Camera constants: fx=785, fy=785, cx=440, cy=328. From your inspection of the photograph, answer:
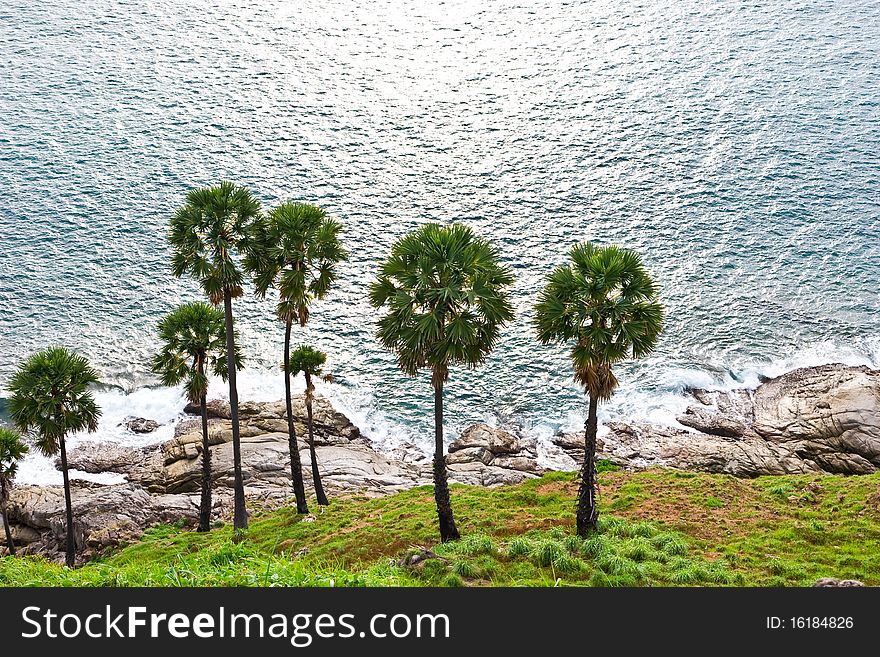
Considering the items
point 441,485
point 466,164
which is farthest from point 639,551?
point 466,164

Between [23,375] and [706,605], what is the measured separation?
106 feet

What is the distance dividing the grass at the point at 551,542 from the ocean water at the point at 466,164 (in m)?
13.2

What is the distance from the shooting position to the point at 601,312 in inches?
1196

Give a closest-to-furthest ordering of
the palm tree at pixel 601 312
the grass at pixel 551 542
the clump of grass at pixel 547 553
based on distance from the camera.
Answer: the grass at pixel 551 542, the clump of grass at pixel 547 553, the palm tree at pixel 601 312

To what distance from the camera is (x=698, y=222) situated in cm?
7306

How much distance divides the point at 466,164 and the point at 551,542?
57983 mm

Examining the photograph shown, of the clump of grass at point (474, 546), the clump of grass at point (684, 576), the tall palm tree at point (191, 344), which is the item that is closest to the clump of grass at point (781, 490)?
the clump of grass at point (684, 576)

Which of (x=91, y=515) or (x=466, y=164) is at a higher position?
(x=466, y=164)

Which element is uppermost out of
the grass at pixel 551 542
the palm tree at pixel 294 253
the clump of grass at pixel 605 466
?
the palm tree at pixel 294 253

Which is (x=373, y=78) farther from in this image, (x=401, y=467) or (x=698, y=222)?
(x=401, y=467)

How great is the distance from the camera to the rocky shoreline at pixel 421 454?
44375 mm

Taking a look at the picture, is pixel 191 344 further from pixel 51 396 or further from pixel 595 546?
pixel 595 546

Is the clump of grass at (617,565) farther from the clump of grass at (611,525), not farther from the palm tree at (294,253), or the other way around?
the palm tree at (294,253)

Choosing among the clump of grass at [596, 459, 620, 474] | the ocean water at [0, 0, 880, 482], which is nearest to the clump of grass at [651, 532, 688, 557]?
the clump of grass at [596, 459, 620, 474]
